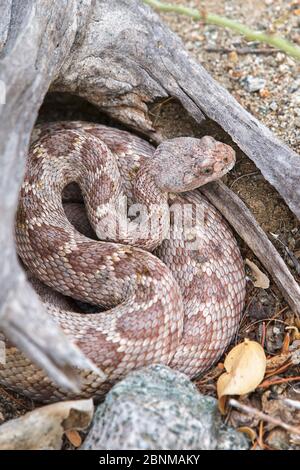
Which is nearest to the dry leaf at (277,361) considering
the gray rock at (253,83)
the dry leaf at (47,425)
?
the dry leaf at (47,425)

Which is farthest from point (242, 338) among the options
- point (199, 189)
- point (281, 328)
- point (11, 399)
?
point (11, 399)

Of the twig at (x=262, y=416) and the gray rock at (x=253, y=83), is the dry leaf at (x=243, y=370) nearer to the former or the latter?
the twig at (x=262, y=416)

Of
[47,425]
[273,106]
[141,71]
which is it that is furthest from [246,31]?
[47,425]

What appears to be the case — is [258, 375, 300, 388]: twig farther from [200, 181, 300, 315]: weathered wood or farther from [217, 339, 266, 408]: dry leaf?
[200, 181, 300, 315]: weathered wood

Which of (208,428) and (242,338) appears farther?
(242,338)

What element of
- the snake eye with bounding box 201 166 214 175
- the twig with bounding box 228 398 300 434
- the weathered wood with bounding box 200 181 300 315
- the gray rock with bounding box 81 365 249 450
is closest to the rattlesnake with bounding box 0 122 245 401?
the snake eye with bounding box 201 166 214 175

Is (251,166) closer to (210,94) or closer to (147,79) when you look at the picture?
(210,94)
